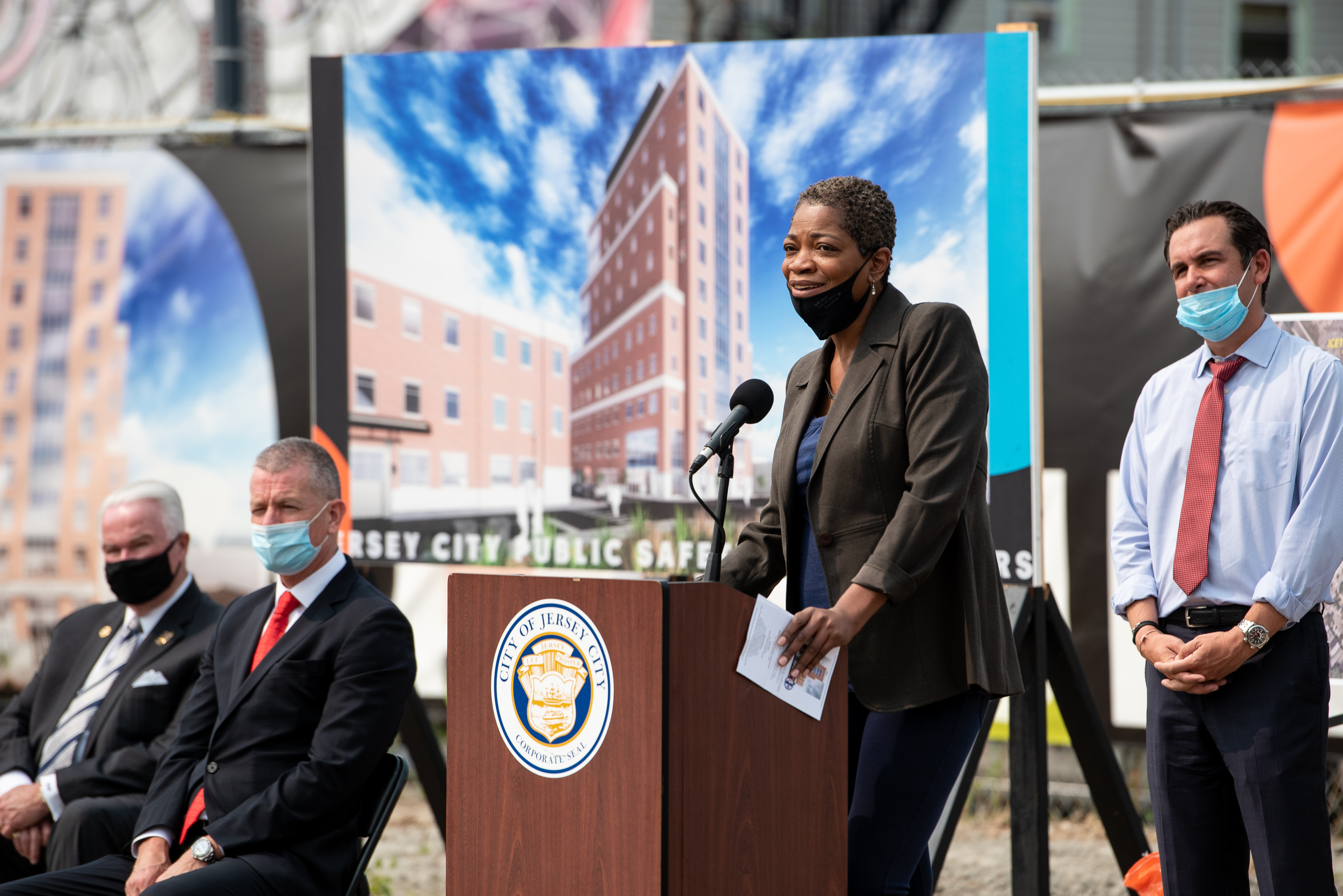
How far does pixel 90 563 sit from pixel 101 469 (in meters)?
0.45

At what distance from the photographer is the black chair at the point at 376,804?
9.78 ft

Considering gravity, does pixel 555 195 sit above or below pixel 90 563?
above

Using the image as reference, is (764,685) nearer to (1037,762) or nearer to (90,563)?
(1037,762)

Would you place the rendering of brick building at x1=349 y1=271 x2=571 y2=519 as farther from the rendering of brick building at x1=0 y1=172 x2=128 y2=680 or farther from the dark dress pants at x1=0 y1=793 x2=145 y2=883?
the rendering of brick building at x1=0 y1=172 x2=128 y2=680

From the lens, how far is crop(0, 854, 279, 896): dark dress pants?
273cm

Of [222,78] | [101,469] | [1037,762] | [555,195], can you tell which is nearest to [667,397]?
[555,195]

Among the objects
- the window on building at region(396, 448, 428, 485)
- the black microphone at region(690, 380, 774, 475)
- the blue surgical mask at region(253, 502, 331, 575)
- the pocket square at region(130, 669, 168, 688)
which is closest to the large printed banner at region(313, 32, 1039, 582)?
the window on building at region(396, 448, 428, 485)

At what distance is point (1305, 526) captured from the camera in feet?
8.42

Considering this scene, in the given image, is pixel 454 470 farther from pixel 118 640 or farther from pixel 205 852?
pixel 205 852

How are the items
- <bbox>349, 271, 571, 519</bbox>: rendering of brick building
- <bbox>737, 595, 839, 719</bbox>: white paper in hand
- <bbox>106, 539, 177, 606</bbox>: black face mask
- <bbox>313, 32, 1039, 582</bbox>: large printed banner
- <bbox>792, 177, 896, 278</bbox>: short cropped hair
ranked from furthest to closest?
<bbox>349, 271, 571, 519</bbox>: rendering of brick building < <bbox>313, 32, 1039, 582</bbox>: large printed banner < <bbox>106, 539, 177, 606</bbox>: black face mask < <bbox>792, 177, 896, 278</bbox>: short cropped hair < <bbox>737, 595, 839, 719</bbox>: white paper in hand

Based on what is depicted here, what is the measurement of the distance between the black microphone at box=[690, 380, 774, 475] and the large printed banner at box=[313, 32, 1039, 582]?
5.20ft

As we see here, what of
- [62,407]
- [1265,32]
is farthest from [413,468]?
[1265,32]

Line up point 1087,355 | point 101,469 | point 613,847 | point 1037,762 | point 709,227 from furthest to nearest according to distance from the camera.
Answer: point 101,469 → point 1087,355 → point 709,227 → point 1037,762 → point 613,847

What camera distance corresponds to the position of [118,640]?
3824mm
